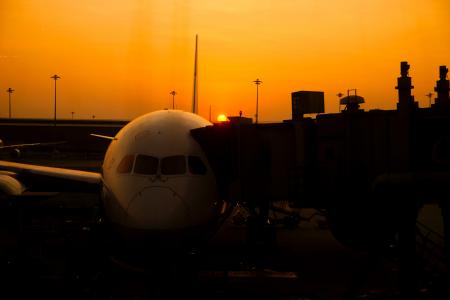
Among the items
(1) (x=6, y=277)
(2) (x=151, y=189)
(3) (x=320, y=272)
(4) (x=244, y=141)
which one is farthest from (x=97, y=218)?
(3) (x=320, y=272)

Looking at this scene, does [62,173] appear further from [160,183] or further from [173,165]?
[160,183]

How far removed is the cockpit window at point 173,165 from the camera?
15.8m

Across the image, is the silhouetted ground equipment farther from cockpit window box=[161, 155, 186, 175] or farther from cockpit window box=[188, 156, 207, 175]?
cockpit window box=[161, 155, 186, 175]

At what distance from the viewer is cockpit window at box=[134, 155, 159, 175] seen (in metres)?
15.8

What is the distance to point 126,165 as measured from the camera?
1639 cm

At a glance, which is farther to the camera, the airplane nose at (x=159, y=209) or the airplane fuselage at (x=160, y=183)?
the airplane fuselage at (x=160, y=183)

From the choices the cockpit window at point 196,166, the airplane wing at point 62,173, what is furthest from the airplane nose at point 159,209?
the airplane wing at point 62,173

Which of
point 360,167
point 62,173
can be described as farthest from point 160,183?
point 62,173

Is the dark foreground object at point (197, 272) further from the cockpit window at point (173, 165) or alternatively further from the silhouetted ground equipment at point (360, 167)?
the cockpit window at point (173, 165)

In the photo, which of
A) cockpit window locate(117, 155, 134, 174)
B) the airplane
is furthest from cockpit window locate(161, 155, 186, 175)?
cockpit window locate(117, 155, 134, 174)

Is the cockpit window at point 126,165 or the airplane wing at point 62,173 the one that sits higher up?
the cockpit window at point 126,165

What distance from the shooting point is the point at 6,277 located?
17688 millimetres

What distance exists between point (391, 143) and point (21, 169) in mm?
21082

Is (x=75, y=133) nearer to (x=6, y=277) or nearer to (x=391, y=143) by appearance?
(x=6, y=277)
